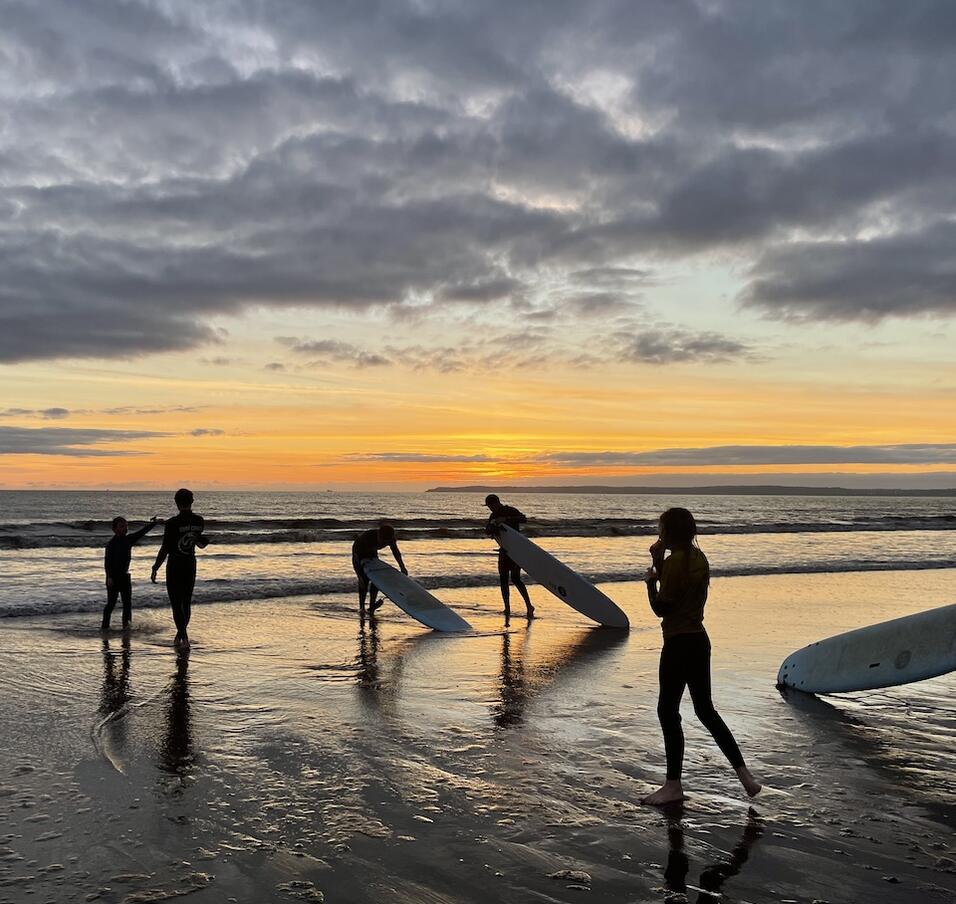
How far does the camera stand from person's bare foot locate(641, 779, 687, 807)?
15.5ft

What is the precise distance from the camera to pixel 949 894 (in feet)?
12.1

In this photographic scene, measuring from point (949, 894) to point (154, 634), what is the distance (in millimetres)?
9995

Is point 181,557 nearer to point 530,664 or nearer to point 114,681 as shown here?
point 114,681

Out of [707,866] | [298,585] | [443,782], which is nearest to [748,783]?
[707,866]

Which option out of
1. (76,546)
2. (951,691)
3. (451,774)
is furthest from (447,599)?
(76,546)

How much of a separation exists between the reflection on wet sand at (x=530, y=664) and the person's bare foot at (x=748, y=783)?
218 cm

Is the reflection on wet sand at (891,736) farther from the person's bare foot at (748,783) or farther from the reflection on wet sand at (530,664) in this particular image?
the reflection on wet sand at (530,664)

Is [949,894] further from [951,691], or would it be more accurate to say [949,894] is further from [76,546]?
[76,546]

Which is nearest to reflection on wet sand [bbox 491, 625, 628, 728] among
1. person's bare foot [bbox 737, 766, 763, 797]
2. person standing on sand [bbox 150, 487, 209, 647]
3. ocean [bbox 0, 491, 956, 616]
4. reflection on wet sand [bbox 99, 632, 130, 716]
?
person's bare foot [bbox 737, 766, 763, 797]

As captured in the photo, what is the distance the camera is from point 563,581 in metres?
12.9

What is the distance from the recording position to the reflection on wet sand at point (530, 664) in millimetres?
7230

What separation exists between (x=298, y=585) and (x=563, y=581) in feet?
23.1

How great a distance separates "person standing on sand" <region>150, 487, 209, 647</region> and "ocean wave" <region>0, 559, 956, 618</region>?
15.1ft

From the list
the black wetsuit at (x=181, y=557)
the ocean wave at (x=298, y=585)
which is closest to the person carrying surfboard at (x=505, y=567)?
the ocean wave at (x=298, y=585)
